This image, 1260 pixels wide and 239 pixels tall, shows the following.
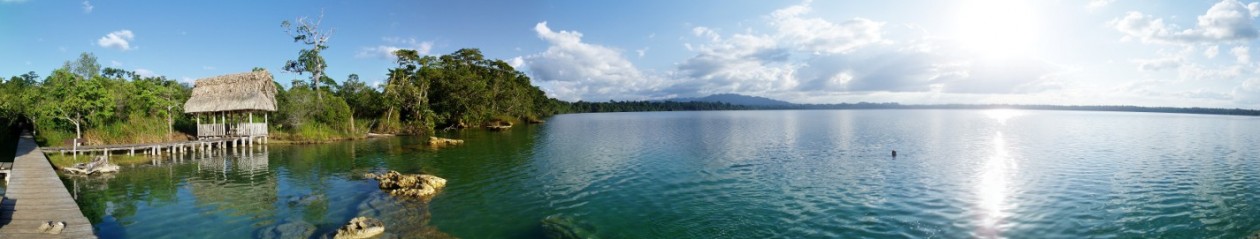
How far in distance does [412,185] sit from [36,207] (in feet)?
26.8

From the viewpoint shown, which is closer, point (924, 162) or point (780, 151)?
point (924, 162)

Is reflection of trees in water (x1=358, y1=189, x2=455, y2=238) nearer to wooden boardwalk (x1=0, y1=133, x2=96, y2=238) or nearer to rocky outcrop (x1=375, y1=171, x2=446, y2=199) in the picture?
rocky outcrop (x1=375, y1=171, x2=446, y2=199)

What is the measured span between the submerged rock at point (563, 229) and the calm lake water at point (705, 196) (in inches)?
9.9

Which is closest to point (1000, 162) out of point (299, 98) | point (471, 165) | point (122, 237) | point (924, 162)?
point (924, 162)

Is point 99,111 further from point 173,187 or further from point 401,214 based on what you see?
point 401,214

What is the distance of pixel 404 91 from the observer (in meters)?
48.2

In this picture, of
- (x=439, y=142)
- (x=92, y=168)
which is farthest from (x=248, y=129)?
(x=92, y=168)

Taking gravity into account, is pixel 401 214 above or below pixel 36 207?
below

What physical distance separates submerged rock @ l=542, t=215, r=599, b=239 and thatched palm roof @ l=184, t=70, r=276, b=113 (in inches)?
1050

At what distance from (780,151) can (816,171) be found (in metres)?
8.79

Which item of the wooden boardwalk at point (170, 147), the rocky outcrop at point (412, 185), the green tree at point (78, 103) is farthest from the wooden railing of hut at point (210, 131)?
the rocky outcrop at point (412, 185)

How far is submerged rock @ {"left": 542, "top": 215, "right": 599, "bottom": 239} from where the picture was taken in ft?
40.1

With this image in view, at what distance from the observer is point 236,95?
3228cm

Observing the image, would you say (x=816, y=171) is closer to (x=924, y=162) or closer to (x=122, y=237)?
(x=924, y=162)
